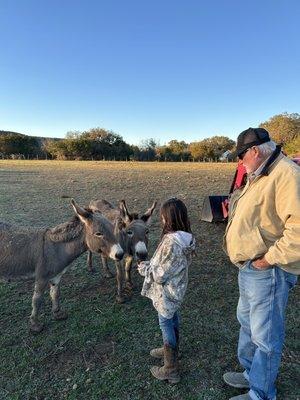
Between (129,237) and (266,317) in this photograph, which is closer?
(266,317)

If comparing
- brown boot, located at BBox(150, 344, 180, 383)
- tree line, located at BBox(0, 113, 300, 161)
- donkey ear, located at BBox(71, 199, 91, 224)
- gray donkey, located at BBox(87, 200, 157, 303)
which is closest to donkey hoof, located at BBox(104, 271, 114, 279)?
gray donkey, located at BBox(87, 200, 157, 303)

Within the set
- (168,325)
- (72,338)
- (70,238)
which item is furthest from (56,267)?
(168,325)

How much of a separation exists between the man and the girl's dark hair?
467mm

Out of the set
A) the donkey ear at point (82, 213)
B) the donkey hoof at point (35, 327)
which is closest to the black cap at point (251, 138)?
the donkey ear at point (82, 213)

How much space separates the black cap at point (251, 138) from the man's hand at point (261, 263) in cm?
83

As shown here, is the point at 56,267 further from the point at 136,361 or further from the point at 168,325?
the point at 168,325

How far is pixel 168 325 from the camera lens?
3197 mm

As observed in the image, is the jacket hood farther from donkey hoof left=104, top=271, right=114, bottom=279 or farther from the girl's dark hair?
donkey hoof left=104, top=271, right=114, bottom=279

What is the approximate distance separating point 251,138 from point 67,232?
9.28 ft

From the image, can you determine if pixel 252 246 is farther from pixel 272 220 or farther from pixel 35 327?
pixel 35 327

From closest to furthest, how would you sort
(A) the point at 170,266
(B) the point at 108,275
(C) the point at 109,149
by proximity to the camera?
(A) the point at 170,266 < (B) the point at 108,275 < (C) the point at 109,149

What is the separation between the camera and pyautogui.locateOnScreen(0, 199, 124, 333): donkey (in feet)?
13.8

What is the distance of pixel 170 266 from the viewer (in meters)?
2.99

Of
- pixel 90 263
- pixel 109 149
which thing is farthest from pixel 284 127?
pixel 90 263
